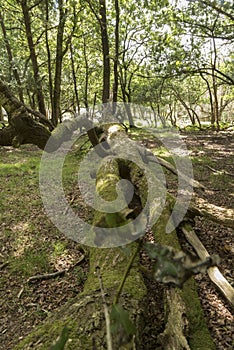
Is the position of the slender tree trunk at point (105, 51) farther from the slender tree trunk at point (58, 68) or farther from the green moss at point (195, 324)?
the green moss at point (195, 324)

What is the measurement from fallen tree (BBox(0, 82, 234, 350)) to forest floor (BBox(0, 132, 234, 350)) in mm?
263

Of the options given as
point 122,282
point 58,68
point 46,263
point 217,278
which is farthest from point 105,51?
point 122,282

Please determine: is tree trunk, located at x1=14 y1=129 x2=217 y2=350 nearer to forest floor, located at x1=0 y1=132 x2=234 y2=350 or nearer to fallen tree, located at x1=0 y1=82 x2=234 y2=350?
fallen tree, located at x1=0 y1=82 x2=234 y2=350

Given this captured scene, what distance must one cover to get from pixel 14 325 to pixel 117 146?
4050 millimetres

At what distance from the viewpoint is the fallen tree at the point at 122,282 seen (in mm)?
765

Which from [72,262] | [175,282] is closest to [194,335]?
[175,282]

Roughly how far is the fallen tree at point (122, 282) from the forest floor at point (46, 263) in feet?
0.86

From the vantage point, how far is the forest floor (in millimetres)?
2922

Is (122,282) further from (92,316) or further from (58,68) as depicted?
(58,68)

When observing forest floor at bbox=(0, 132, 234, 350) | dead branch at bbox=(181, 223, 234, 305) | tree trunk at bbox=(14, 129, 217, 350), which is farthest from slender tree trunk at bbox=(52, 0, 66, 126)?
dead branch at bbox=(181, 223, 234, 305)

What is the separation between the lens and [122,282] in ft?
2.59

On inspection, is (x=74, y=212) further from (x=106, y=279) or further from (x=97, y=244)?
(x=106, y=279)

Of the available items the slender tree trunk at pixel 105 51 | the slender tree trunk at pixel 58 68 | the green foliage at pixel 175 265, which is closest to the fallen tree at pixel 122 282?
the green foliage at pixel 175 265

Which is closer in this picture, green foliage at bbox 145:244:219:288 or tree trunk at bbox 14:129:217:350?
green foliage at bbox 145:244:219:288
